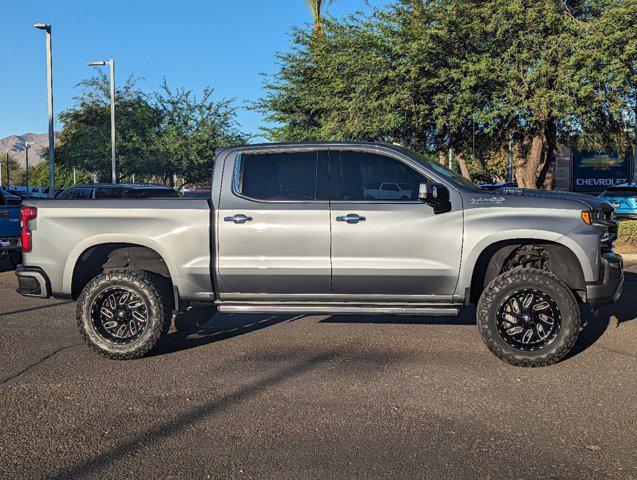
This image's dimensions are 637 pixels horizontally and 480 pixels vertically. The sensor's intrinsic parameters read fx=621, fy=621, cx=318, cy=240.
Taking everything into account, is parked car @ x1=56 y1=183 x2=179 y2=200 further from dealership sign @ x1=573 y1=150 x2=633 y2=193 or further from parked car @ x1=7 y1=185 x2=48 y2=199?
dealership sign @ x1=573 y1=150 x2=633 y2=193

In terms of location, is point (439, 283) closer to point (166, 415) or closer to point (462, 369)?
point (462, 369)

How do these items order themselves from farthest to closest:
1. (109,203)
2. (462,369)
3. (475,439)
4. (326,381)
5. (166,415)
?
(109,203) < (462,369) < (326,381) < (166,415) < (475,439)

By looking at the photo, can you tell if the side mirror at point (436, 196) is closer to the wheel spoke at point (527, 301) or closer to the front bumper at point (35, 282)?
the wheel spoke at point (527, 301)

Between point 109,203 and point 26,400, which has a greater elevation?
point 109,203

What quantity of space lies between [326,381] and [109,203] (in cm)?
269

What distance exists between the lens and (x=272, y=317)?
7977mm

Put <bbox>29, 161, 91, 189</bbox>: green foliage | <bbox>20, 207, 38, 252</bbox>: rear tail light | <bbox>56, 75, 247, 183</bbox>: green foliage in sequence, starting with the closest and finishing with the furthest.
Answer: <bbox>20, 207, 38, 252</bbox>: rear tail light
<bbox>56, 75, 247, 183</bbox>: green foliage
<bbox>29, 161, 91, 189</bbox>: green foliage

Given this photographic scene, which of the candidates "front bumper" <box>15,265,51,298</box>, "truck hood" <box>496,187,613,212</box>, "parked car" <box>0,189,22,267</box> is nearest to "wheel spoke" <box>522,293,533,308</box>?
"truck hood" <box>496,187,613,212</box>

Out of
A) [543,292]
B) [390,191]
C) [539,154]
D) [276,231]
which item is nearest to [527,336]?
[543,292]

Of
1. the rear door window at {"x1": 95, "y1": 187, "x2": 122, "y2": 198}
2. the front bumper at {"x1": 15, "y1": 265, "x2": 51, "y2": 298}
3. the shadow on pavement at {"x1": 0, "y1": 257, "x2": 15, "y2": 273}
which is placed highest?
the rear door window at {"x1": 95, "y1": 187, "x2": 122, "y2": 198}

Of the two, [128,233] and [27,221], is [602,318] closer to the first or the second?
[128,233]

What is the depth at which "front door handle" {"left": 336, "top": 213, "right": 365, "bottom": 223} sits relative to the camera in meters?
5.73

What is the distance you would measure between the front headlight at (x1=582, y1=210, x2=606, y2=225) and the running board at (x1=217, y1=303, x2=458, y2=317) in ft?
4.60

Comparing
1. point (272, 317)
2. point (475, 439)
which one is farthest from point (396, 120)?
point (475, 439)
